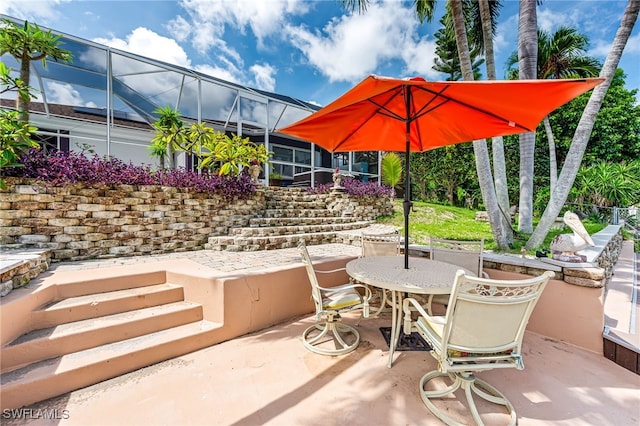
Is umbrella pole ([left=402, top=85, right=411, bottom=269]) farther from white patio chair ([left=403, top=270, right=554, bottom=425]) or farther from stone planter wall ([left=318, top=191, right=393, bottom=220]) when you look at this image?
stone planter wall ([left=318, top=191, right=393, bottom=220])

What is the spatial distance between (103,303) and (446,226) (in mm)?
8508

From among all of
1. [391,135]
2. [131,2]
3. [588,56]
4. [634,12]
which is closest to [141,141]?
[131,2]

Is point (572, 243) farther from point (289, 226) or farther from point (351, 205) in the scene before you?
point (351, 205)

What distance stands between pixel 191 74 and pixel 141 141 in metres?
4.02

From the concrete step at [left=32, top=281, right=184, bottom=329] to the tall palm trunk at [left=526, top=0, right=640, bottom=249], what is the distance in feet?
18.5

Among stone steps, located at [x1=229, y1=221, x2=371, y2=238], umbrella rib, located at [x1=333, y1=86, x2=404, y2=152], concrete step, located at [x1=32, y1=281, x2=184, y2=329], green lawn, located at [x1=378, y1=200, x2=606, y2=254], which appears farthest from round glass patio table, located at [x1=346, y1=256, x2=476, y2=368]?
stone steps, located at [x1=229, y1=221, x2=371, y2=238]

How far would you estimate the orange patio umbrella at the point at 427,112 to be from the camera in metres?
2.09

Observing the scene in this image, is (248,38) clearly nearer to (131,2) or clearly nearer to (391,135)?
(131,2)

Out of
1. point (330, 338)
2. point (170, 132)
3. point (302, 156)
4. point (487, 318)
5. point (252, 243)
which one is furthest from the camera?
point (302, 156)

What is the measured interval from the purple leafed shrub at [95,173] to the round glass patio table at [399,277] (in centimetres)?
429

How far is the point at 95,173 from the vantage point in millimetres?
4574

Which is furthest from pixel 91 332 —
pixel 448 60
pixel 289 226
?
pixel 448 60

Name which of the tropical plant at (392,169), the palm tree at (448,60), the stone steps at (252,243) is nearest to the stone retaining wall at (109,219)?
the stone steps at (252,243)

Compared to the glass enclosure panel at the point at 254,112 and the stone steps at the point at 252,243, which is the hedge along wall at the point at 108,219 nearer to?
the stone steps at the point at 252,243
